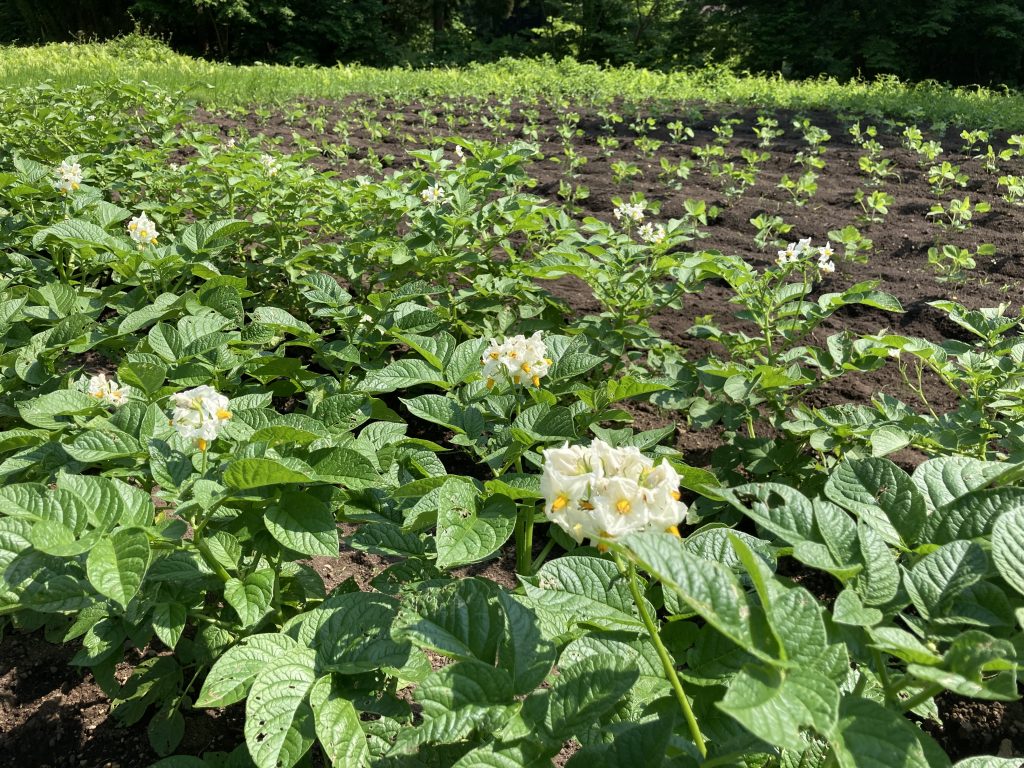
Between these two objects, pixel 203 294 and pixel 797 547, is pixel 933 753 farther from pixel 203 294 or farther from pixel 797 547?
pixel 203 294

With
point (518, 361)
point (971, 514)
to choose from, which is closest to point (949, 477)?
point (971, 514)

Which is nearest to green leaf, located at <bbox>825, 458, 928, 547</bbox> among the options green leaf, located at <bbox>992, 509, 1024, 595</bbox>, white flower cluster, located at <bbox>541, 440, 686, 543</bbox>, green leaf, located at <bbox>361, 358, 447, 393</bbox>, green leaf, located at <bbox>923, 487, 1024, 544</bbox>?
green leaf, located at <bbox>923, 487, 1024, 544</bbox>

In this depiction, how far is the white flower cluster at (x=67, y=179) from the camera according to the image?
2793mm

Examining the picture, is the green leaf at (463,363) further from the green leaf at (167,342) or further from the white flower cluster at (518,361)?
the green leaf at (167,342)

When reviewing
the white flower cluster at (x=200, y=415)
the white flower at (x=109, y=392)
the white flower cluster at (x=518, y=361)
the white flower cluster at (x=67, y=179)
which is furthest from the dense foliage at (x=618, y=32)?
the white flower cluster at (x=200, y=415)

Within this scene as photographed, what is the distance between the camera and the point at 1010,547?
75cm

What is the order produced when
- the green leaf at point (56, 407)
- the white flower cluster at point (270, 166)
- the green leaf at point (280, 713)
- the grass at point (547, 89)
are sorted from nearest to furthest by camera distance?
the green leaf at point (280, 713), the green leaf at point (56, 407), the white flower cluster at point (270, 166), the grass at point (547, 89)

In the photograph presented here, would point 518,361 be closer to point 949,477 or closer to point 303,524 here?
point 303,524

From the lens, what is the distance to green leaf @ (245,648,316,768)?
939 millimetres

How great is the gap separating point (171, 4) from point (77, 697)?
25.6 meters

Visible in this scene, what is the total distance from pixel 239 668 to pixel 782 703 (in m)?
0.80

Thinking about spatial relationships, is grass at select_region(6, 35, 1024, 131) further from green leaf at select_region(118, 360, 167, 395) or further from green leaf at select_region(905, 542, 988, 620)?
green leaf at select_region(905, 542, 988, 620)

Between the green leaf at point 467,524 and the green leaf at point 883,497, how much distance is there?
480 millimetres

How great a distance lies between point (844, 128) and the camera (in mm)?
7480
